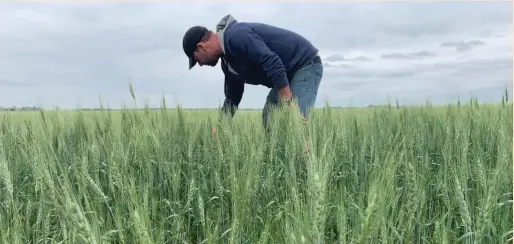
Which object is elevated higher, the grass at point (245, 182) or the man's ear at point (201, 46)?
the man's ear at point (201, 46)

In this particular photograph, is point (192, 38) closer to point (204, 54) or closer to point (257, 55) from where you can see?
point (204, 54)

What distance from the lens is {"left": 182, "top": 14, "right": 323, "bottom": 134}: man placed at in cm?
321

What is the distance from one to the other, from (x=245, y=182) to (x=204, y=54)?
219 centimetres

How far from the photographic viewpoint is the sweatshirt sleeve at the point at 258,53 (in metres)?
3.12

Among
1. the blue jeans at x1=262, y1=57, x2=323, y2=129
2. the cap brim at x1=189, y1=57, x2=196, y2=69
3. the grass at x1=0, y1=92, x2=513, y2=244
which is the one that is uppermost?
the cap brim at x1=189, y1=57, x2=196, y2=69

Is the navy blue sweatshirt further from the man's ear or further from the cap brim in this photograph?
the cap brim

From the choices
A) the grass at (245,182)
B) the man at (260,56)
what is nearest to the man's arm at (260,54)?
the man at (260,56)

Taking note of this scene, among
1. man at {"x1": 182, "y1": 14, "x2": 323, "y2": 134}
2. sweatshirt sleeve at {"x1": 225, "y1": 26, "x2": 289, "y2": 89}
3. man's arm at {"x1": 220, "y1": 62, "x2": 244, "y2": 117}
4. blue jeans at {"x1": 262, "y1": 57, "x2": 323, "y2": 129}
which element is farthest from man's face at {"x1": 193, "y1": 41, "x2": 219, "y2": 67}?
blue jeans at {"x1": 262, "y1": 57, "x2": 323, "y2": 129}

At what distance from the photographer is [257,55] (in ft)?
10.5

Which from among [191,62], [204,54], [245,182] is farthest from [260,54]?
[245,182]

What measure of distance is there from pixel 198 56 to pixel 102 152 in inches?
50.3

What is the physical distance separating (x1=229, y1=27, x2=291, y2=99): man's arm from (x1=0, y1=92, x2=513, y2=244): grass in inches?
16.1

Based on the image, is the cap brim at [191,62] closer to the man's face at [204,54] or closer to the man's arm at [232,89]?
the man's face at [204,54]

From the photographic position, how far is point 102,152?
237 cm
